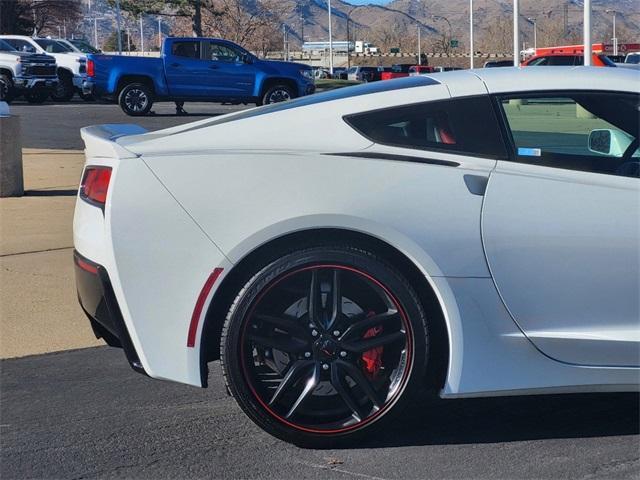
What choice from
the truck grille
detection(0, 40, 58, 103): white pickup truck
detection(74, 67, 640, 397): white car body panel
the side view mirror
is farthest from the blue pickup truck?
detection(74, 67, 640, 397): white car body panel

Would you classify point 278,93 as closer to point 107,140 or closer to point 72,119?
point 72,119

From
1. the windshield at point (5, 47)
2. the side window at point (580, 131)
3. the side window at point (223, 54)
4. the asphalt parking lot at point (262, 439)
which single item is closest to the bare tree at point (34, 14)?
the windshield at point (5, 47)

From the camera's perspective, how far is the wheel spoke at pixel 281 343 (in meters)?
3.98

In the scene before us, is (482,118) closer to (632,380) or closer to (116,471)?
(632,380)

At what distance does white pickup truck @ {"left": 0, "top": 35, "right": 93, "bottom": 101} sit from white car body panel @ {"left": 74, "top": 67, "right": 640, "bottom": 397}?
3085 cm

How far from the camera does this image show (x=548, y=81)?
13.7ft

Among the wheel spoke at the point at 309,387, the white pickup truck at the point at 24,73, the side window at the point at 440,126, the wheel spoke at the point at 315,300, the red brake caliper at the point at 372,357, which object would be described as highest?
the white pickup truck at the point at 24,73

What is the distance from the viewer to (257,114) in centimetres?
434

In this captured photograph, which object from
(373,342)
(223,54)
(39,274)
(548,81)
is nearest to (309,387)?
(373,342)

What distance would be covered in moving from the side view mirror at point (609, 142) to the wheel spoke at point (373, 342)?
132 cm

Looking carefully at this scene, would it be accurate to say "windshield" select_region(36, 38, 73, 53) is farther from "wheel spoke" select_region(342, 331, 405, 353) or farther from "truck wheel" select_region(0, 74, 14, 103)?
"wheel spoke" select_region(342, 331, 405, 353)

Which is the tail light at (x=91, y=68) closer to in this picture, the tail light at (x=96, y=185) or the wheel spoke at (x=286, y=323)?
the tail light at (x=96, y=185)

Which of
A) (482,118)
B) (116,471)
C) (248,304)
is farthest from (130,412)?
(482,118)

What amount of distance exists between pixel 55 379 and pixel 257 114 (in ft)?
6.01
